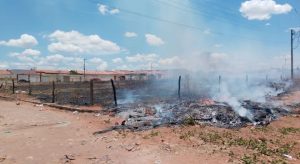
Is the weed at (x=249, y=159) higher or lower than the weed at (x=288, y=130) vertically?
lower

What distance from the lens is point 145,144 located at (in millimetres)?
10562

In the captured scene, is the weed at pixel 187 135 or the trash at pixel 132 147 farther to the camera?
the weed at pixel 187 135

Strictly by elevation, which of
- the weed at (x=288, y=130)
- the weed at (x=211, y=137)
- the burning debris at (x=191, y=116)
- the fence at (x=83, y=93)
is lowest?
the weed at (x=288, y=130)

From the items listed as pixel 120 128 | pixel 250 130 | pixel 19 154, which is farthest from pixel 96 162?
pixel 250 130

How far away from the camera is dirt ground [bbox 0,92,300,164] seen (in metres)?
9.45

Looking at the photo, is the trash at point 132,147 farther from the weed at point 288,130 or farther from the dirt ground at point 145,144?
the weed at point 288,130

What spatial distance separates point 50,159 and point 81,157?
0.82m

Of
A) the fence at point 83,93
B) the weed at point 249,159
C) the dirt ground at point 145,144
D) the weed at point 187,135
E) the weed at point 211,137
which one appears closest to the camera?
the weed at point 249,159

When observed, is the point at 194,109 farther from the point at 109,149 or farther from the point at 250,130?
the point at 109,149

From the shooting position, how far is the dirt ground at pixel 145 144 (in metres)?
9.45

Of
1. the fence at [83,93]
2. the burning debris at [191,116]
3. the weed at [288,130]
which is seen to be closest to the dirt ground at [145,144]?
the weed at [288,130]

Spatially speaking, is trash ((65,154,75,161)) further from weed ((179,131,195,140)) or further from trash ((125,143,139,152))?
weed ((179,131,195,140))

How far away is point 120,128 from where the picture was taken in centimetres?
1292

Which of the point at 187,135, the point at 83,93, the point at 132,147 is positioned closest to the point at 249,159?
A: the point at 187,135
